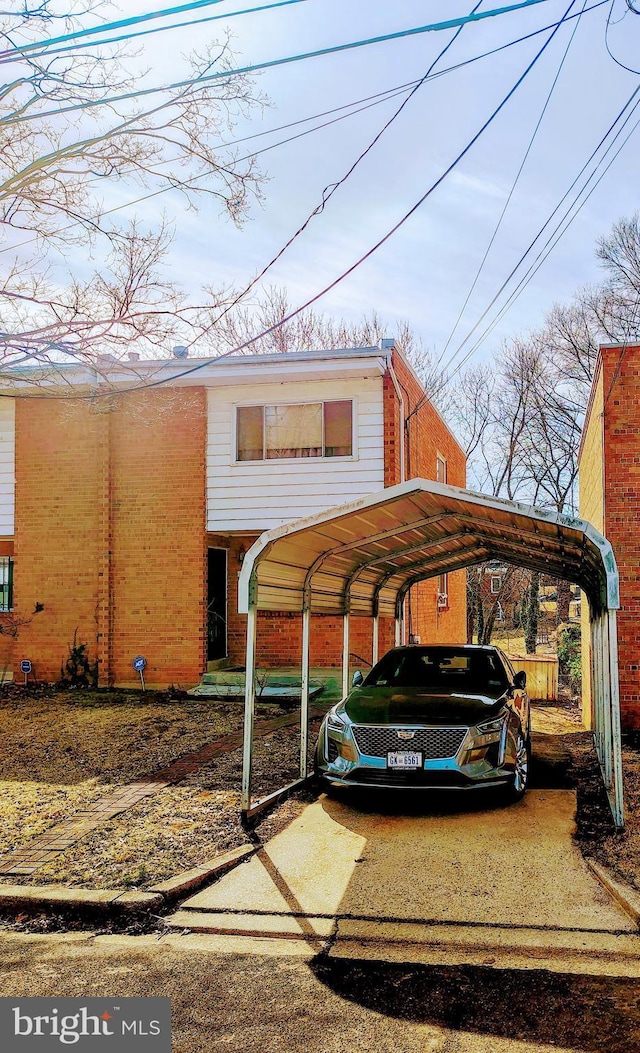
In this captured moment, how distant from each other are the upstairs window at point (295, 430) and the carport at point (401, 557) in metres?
3.16

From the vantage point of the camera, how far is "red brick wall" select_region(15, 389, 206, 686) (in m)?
14.6

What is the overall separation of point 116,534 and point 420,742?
9127 mm

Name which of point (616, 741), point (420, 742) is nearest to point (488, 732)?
point (420, 742)

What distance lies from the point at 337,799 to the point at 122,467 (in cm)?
877

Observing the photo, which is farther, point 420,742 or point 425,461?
point 425,461

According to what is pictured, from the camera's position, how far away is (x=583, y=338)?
1167 inches

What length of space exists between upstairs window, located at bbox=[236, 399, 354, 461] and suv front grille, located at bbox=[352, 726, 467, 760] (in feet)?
24.7

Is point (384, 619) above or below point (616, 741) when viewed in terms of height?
above

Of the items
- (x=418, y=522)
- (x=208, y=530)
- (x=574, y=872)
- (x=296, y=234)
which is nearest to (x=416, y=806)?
(x=574, y=872)

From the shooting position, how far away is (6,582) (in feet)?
55.0

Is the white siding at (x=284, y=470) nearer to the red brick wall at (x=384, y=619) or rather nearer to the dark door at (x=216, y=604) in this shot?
the red brick wall at (x=384, y=619)

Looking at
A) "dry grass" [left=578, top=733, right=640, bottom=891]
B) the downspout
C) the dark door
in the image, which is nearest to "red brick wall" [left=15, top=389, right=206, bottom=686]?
the dark door

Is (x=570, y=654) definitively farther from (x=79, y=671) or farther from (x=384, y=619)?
(x=79, y=671)

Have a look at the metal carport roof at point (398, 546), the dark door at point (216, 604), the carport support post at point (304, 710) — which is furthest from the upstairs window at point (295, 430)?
the carport support post at point (304, 710)
